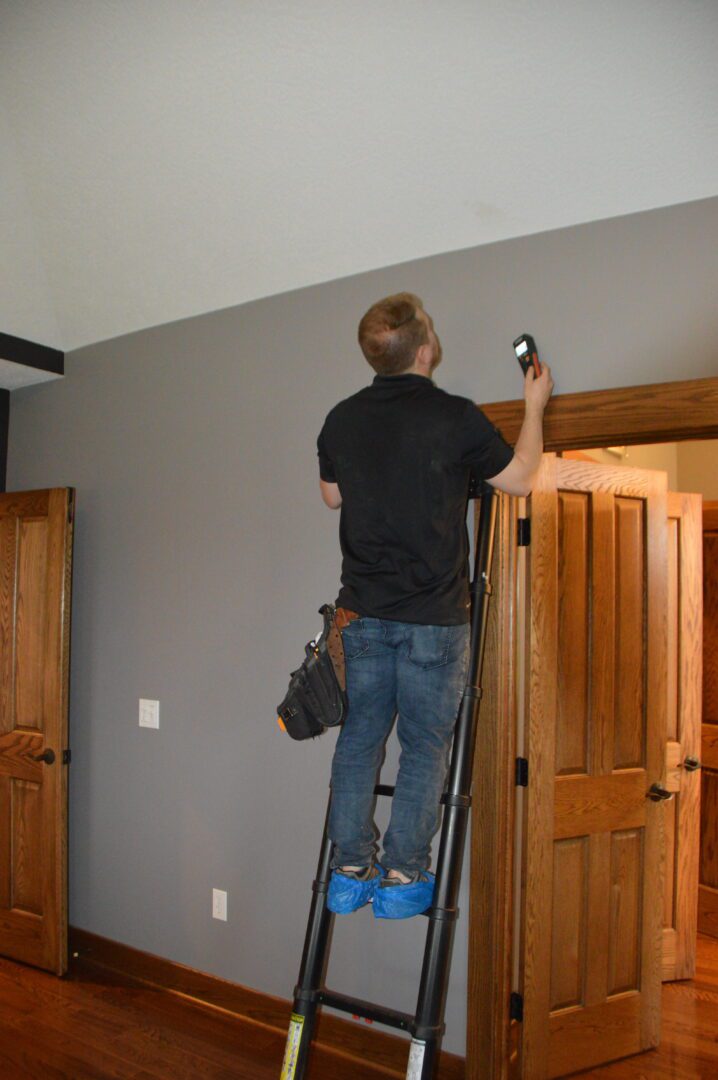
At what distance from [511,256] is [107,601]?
2.23 meters

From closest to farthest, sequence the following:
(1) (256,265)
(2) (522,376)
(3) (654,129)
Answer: (3) (654,129) < (2) (522,376) < (1) (256,265)

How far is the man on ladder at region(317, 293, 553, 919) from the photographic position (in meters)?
1.82

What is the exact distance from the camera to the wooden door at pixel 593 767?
2602 millimetres

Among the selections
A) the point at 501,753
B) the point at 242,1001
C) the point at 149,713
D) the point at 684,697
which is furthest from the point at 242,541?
the point at 684,697

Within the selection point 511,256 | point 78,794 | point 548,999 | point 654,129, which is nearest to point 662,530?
point 511,256

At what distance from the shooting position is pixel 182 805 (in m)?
3.17

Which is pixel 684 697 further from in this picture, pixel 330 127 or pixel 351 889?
pixel 330 127

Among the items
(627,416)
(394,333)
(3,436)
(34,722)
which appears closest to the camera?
(394,333)

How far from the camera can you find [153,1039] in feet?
9.26

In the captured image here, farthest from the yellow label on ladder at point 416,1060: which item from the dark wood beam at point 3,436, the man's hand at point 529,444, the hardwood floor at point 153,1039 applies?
the dark wood beam at point 3,436

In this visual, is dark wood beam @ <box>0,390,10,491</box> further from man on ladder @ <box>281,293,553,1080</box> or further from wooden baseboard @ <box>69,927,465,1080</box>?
man on ladder @ <box>281,293,553,1080</box>

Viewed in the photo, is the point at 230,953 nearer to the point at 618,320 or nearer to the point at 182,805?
the point at 182,805

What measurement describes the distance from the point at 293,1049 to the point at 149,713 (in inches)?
67.7

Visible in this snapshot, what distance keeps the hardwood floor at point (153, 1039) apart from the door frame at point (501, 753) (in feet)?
1.45
